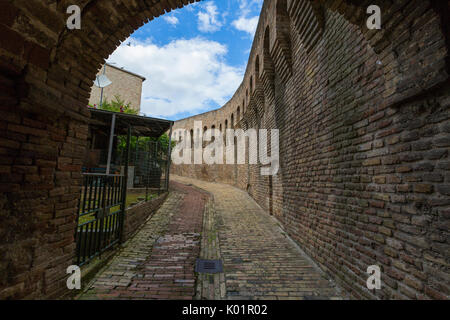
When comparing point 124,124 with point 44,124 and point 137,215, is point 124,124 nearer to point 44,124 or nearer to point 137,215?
point 137,215

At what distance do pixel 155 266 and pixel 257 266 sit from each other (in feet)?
5.66

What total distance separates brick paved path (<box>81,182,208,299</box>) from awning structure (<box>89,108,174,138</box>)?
428cm

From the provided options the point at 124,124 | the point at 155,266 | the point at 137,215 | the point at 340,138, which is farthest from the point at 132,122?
the point at 340,138

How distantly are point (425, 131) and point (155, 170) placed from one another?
8.01 meters

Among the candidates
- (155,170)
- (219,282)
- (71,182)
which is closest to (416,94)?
(219,282)

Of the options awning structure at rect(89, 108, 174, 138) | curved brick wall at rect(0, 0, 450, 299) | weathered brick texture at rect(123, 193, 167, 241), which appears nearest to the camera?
curved brick wall at rect(0, 0, 450, 299)

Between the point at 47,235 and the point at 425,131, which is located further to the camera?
the point at 47,235

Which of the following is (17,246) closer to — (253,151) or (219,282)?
(219,282)

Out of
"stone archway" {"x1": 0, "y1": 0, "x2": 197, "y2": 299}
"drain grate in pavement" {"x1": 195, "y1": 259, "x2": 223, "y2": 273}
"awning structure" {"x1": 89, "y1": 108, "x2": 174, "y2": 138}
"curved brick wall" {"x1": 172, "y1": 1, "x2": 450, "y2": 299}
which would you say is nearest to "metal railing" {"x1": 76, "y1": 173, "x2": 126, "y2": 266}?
"stone archway" {"x1": 0, "y1": 0, "x2": 197, "y2": 299}

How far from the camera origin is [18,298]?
188 cm

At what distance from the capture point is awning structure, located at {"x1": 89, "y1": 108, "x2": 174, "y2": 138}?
8070mm

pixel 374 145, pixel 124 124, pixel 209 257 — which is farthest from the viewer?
pixel 124 124

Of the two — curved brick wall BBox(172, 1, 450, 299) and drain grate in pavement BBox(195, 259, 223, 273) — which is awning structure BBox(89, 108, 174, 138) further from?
drain grate in pavement BBox(195, 259, 223, 273)

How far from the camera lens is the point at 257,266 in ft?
11.8
